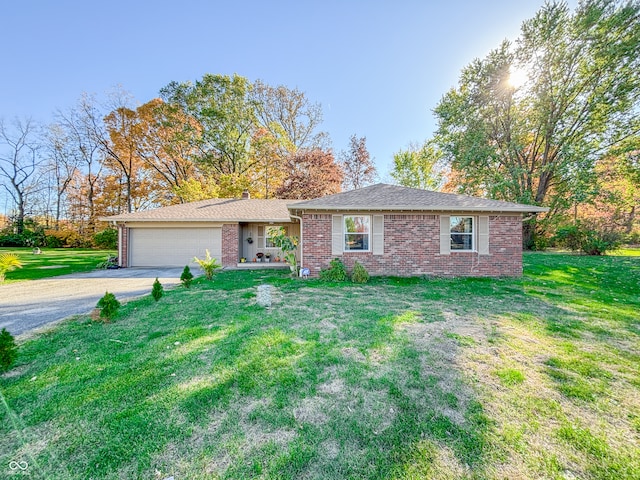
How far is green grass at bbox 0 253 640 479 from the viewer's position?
185cm

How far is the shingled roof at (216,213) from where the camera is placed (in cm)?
1207

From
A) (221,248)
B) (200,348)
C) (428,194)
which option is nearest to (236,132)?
(221,248)

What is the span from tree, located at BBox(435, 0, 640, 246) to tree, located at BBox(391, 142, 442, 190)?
23.3 feet

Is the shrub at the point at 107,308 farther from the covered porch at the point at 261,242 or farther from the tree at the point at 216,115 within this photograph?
the tree at the point at 216,115

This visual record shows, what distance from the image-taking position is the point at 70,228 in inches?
996

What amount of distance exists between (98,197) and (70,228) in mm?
Result: 4173

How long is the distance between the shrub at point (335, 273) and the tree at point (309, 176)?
13.0 metres

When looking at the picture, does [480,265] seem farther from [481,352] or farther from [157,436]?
[157,436]

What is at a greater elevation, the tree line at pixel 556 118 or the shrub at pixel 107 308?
the tree line at pixel 556 118

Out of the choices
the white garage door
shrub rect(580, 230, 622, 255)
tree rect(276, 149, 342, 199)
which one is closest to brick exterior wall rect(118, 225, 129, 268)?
the white garage door

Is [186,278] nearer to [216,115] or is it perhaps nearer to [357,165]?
[216,115]

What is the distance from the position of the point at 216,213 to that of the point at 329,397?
11640mm

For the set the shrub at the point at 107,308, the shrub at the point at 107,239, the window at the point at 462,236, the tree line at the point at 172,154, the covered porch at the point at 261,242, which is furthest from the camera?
the tree line at the point at 172,154

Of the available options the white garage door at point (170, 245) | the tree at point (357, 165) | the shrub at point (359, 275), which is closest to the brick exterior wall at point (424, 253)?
the shrub at point (359, 275)
